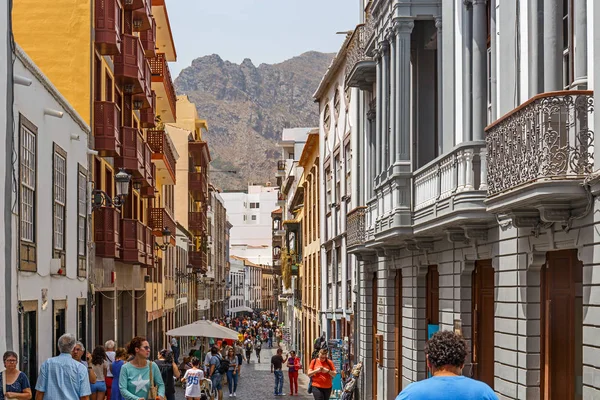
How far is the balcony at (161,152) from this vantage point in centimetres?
3703

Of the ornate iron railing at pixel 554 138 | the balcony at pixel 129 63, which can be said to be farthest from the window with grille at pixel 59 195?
the ornate iron railing at pixel 554 138

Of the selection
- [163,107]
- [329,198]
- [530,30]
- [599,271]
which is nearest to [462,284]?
[530,30]

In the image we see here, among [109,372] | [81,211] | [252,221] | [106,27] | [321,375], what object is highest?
[106,27]

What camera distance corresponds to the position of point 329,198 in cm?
3684

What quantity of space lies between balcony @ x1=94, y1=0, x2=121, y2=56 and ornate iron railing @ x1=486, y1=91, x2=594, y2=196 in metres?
16.1

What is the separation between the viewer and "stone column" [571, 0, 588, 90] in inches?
419

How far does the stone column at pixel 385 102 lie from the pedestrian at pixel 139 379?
356 inches

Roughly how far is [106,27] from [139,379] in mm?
14991

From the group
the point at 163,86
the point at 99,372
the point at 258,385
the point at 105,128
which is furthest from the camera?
the point at 258,385

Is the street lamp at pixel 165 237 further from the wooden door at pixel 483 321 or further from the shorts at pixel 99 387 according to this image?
the wooden door at pixel 483 321

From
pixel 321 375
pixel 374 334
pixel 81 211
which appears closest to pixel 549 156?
pixel 321 375

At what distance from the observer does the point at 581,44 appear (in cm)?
1065

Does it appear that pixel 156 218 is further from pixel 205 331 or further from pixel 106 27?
pixel 106 27

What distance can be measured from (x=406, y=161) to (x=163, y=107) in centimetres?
2509
